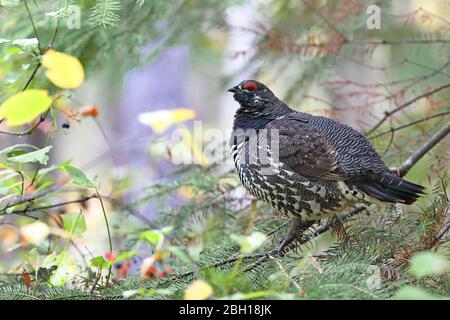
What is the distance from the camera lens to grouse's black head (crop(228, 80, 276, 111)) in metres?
4.89

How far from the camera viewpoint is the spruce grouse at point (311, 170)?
400 centimetres

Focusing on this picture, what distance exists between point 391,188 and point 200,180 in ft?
6.23

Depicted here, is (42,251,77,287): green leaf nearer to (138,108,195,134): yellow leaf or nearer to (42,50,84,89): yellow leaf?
(138,108,195,134): yellow leaf

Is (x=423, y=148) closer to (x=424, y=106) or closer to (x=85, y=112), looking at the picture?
(x=424, y=106)

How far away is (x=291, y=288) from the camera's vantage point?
2.36 m

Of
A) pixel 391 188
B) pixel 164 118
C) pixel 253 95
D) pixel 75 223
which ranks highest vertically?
pixel 253 95

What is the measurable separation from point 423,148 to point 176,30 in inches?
101

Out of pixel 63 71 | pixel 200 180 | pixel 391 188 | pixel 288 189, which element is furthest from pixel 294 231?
pixel 63 71

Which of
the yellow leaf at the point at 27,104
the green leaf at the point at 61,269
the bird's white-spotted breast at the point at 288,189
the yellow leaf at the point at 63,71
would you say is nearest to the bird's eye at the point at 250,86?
the bird's white-spotted breast at the point at 288,189

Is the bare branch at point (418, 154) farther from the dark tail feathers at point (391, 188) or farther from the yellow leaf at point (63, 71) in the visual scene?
the yellow leaf at point (63, 71)

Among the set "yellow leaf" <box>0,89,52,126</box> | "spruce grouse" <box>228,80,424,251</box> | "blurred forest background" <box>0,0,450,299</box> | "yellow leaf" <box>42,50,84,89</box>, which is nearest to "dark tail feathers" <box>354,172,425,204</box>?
"spruce grouse" <box>228,80,424,251</box>

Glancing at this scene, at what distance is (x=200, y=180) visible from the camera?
5.11 meters

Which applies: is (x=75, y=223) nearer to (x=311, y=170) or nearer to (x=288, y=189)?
(x=288, y=189)
